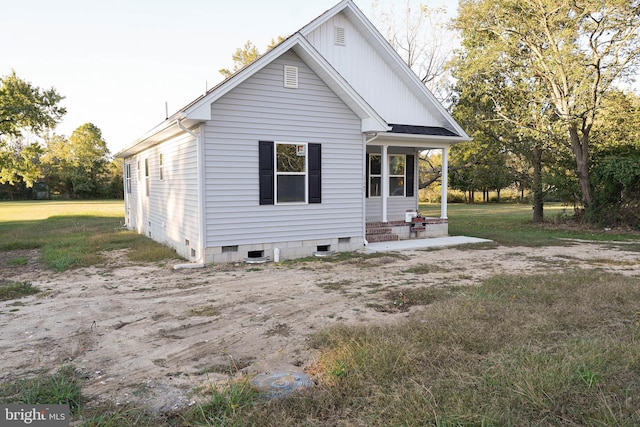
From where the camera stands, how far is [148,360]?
3932mm

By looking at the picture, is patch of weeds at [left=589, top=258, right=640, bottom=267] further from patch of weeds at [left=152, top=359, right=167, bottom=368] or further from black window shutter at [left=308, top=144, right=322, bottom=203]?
patch of weeds at [left=152, top=359, right=167, bottom=368]

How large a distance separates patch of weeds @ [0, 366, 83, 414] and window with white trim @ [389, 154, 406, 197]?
1139 cm

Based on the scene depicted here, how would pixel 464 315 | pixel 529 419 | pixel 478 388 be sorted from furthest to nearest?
1. pixel 464 315
2. pixel 478 388
3. pixel 529 419

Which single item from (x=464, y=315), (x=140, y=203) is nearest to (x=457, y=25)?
(x=140, y=203)

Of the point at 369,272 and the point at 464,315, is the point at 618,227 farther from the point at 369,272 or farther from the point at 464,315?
the point at 464,315

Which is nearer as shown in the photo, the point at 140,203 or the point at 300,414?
the point at 300,414

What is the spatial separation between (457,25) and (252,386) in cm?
1891

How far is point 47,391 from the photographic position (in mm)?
3178

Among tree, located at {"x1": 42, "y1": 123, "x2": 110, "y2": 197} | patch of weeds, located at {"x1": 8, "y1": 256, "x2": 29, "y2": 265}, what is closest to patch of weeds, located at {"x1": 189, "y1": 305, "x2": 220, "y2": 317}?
patch of weeds, located at {"x1": 8, "y1": 256, "x2": 29, "y2": 265}

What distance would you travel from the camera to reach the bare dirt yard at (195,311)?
12.2ft

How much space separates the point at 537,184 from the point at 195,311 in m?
18.1

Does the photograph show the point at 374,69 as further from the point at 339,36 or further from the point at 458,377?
the point at 458,377

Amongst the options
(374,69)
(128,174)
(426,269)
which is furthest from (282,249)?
(128,174)

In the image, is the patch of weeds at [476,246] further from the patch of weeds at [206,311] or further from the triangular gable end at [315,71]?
the patch of weeds at [206,311]
